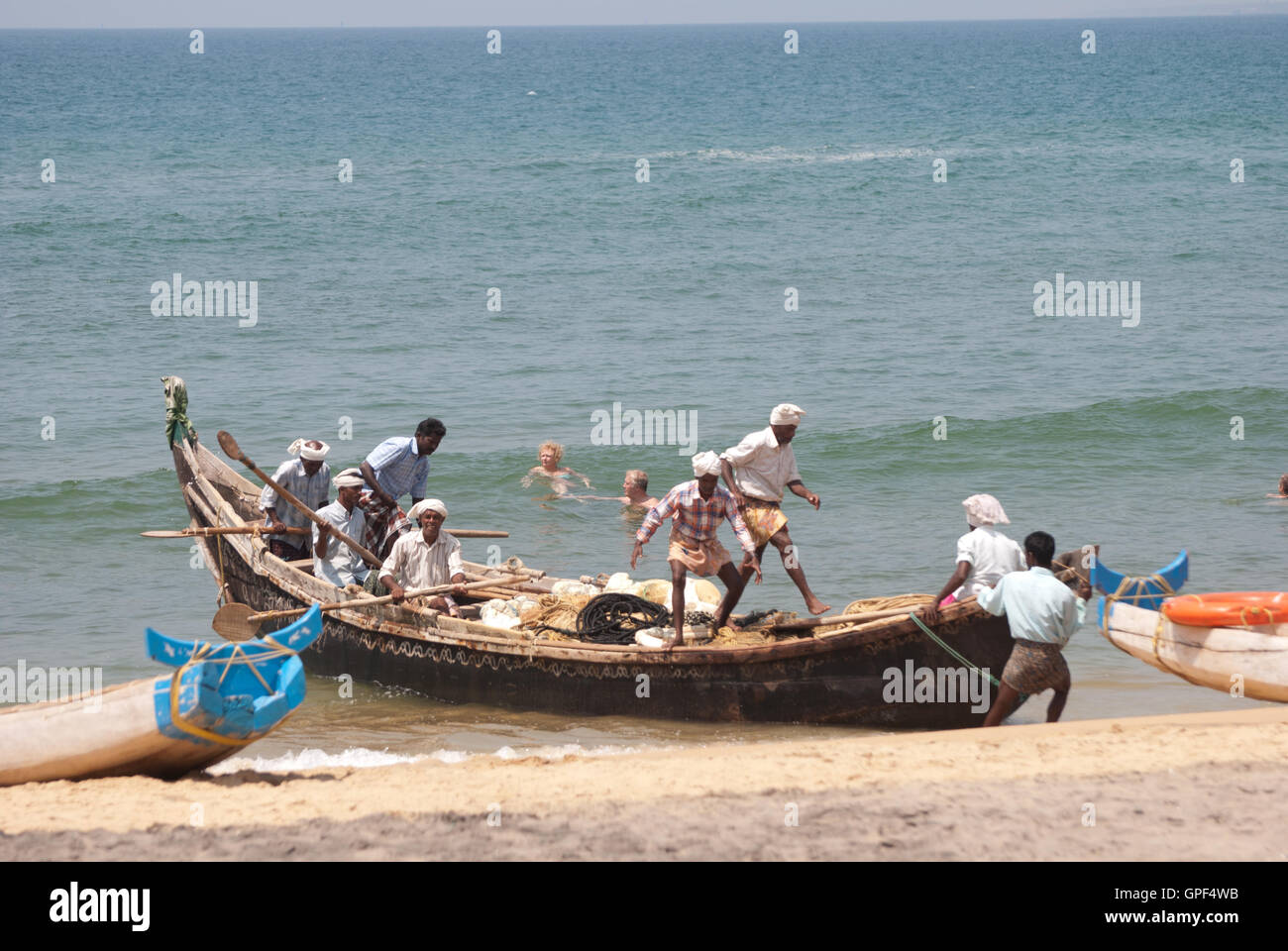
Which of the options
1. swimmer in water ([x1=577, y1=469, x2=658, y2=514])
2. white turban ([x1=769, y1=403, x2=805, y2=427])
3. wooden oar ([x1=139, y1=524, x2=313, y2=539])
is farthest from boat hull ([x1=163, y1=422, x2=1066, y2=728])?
swimmer in water ([x1=577, y1=469, x2=658, y2=514])

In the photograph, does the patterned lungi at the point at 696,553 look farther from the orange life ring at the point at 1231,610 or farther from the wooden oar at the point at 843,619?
the orange life ring at the point at 1231,610

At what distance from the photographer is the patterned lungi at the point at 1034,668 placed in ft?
23.4

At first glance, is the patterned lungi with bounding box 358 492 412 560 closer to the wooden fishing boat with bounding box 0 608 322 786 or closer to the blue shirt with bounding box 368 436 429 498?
the blue shirt with bounding box 368 436 429 498

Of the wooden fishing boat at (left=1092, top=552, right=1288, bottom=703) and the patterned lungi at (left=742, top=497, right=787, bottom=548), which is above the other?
the patterned lungi at (left=742, top=497, right=787, bottom=548)

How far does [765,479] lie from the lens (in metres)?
8.62

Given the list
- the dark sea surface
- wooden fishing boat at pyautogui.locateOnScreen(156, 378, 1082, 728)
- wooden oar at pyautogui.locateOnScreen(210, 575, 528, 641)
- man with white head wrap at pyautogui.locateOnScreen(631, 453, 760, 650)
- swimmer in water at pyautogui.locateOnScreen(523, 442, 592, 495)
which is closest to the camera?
wooden fishing boat at pyautogui.locateOnScreen(156, 378, 1082, 728)

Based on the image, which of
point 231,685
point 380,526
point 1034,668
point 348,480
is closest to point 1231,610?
point 1034,668

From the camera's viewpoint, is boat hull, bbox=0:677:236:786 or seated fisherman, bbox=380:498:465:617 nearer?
boat hull, bbox=0:677:236:786

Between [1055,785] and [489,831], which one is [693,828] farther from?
[1055,785]

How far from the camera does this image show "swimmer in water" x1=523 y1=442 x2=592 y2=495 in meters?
14.7

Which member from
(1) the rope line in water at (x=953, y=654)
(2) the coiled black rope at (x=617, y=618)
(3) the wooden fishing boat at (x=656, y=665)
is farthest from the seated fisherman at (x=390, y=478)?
(1) the rope line in water at (x=953, y=654)

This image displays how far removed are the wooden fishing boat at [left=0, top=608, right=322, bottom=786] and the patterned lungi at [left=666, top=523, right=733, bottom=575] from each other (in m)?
2.51

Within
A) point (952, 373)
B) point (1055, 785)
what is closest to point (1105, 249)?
point (952, 373)
